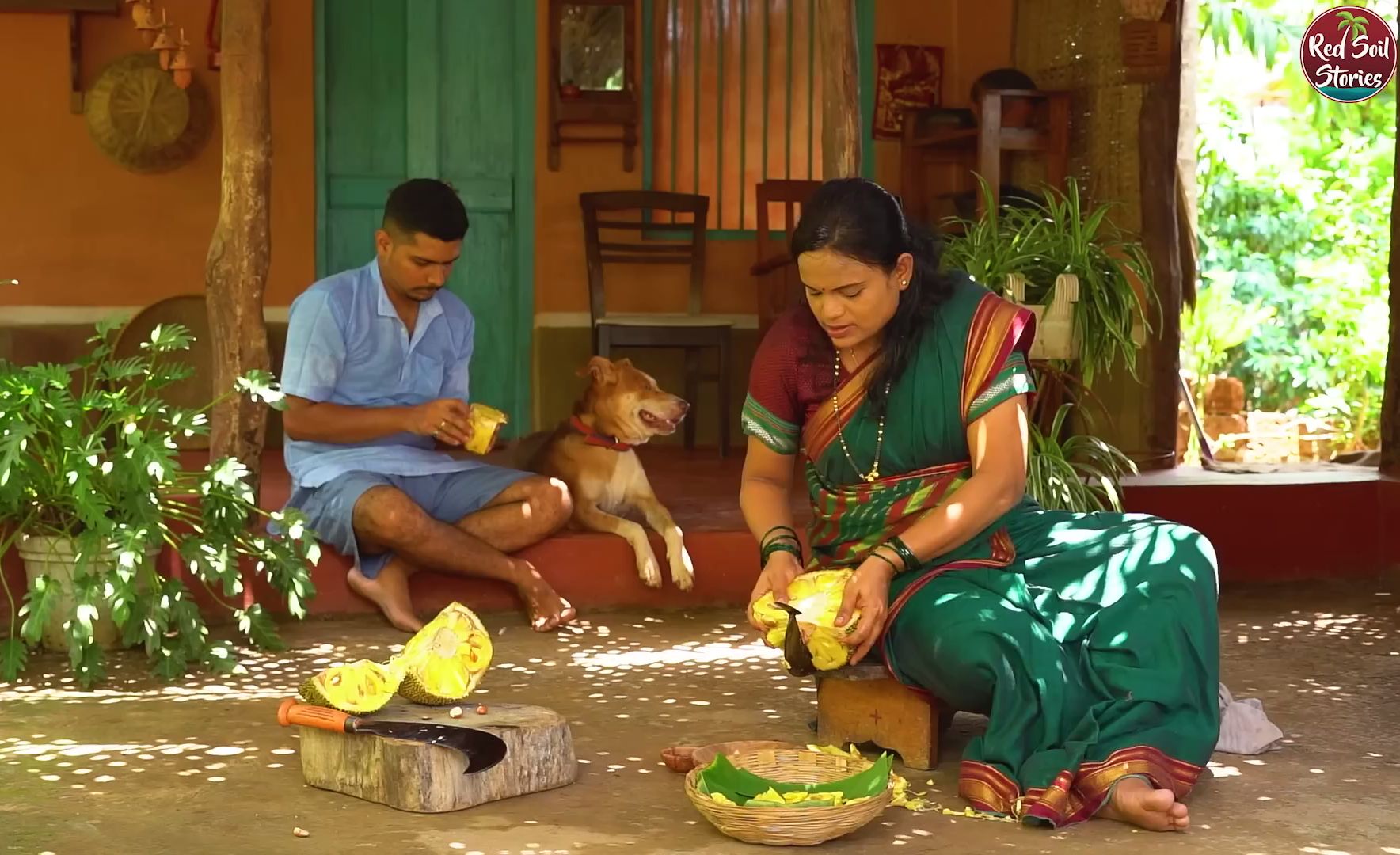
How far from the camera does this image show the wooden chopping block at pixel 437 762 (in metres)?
3.18

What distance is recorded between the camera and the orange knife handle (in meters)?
3.23

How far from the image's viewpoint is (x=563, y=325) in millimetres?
7992

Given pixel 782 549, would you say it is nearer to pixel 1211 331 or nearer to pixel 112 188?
pixel 112 188

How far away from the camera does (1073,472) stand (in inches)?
214

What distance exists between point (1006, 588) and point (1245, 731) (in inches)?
28.6

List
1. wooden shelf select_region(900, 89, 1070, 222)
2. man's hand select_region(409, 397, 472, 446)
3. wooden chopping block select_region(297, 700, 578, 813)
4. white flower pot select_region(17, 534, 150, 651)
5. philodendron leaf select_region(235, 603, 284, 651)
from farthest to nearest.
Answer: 1. wooden shelf select_region(900, 89, 1070, 222)
2. man's hand select_region(409, 397, 472, 446)
3. philodendron leaf select_region(235, 603, 284, 651)
4. white flower pot select_region(17, 534, 150, 651)
5. wooden chopping block select_region(297, 700, 578, 813)

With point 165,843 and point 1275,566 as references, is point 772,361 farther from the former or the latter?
point 1275,566

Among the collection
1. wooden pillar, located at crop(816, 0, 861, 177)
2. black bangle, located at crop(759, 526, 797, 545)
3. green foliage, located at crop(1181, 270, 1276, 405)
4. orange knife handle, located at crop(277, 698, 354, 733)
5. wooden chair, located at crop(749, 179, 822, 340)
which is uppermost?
wooden pillar, located at crop(816, 0, 861, 177)

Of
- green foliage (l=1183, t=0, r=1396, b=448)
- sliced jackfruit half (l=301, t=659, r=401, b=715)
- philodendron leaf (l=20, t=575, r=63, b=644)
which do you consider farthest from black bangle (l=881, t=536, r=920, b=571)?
green foliage (l=1183, t=0, r=1396, b=448)

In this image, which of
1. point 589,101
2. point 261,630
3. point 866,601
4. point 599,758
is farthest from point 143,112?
point 866,601

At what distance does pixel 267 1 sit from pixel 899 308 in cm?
277

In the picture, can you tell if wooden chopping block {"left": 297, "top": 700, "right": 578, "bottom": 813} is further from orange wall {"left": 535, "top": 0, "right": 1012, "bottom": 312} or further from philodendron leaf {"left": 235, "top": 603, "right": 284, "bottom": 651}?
orange wall {"left": 535, "top": 0, "right": 1012, "bottom": 312}

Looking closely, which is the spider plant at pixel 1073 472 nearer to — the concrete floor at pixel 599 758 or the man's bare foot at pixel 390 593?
the concrete floor at pixel 599 758

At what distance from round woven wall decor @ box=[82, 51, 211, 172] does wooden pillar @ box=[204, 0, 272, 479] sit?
261 centimetres
